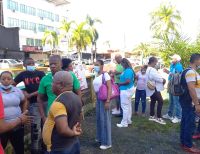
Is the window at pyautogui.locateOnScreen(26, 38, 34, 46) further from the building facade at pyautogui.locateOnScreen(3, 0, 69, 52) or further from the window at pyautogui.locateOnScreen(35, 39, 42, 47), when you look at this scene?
the window at pyautogui.locateOnScreen(35, 39, 42, 47)

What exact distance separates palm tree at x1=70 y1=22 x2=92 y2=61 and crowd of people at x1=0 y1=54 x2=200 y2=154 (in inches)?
1958

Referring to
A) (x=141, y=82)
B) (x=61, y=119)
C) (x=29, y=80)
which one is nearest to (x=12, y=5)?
(x=141, y=82)

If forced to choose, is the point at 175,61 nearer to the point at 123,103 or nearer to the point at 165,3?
the point at 123,103

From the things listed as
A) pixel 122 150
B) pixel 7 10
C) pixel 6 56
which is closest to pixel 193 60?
pixel 122 150

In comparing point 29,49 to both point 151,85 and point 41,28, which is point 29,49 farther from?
point 151,85

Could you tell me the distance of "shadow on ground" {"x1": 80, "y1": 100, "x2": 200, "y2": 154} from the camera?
232 inches

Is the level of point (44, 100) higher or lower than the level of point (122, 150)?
higher

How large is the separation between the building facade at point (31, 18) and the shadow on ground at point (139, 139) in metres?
51.0

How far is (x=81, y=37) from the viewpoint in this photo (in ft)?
189

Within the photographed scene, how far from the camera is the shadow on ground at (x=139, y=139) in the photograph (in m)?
5.90

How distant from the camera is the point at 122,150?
19.3 ft

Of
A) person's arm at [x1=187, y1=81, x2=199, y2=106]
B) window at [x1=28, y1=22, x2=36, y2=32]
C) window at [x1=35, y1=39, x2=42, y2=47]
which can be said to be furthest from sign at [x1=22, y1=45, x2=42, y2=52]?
person's arm at [x1=187, y1=81, x2=199, y2=106]

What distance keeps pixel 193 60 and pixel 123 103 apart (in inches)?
92.4

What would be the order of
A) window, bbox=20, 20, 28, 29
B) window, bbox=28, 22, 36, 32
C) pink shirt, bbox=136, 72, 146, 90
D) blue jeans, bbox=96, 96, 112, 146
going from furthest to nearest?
window, bbox=28, 22, 36, 32
window, bbox=20, 20, 28, 29
pink shirt, bbox=136, 72, 146, 90
blue jeans, bbox=96, 96, 112, 146
